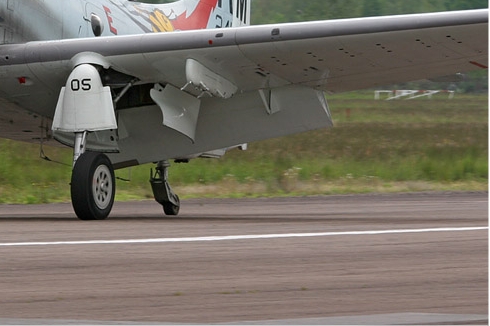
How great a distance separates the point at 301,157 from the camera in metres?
27.8

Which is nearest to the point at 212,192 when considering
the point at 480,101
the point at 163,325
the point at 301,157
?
the point at 301,157

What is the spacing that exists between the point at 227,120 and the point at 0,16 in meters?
2.97

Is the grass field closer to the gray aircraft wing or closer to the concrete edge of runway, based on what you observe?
the gray aircraft wing

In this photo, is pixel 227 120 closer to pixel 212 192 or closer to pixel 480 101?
pixel 212 192

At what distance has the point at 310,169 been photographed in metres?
25.0

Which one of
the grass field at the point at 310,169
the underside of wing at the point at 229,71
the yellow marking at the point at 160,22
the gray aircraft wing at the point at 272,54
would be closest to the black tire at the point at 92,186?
the underside of wing at the point at 229,71

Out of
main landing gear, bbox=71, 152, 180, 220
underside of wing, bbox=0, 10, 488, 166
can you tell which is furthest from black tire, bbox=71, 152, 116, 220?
underside of wing, bbox=0, 10, 488, 166

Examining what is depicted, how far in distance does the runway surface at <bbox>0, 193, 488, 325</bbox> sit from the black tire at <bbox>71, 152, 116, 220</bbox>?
187 mm

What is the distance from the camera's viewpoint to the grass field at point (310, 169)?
70.9ft

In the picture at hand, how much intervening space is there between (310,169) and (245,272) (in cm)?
1738

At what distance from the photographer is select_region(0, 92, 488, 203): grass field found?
21625 millimetres

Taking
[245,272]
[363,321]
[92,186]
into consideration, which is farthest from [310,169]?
[363,321]

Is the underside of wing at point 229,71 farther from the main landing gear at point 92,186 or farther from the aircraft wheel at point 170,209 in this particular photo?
the aircraft wheel at point 170,209

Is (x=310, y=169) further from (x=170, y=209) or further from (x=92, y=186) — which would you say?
(x=92, y=186)
